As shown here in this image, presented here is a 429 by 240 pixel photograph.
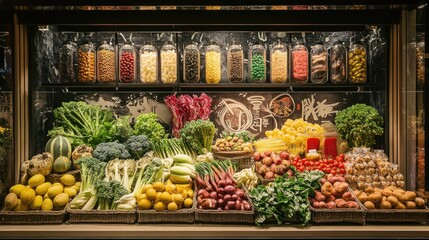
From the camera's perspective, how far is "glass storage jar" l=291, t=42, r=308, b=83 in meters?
5.25

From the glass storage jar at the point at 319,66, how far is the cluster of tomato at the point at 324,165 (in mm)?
938

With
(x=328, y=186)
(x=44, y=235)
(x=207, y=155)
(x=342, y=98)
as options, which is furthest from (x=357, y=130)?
(x=44, y=235)

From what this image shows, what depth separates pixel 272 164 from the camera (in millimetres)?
4730

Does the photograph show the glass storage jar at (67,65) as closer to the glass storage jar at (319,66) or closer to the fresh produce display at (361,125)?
the glass storage jar at (319,66)

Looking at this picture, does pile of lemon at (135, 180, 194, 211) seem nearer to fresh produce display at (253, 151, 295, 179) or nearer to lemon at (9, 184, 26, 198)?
fresh produce display at (253, 151, 295, 179)

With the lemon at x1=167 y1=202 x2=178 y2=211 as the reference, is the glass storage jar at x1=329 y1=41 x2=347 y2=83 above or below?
above

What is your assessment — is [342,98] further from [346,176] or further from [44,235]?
[44,235]

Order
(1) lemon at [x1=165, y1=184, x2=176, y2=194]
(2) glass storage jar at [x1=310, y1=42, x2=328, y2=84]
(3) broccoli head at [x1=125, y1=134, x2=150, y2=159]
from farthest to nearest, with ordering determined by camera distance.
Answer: (2) glass storage jar at [x1=310, y1=42, x2=328, y2=84] → (3) broccoli head at [x1=125, y1=134, x2=150, y2=159] → (1) lemon at [x1=165, y1=184, x2=176, y2=194]

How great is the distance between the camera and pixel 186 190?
4285 mm

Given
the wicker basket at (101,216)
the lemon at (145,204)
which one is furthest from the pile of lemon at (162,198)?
the wicker basket at (101,216)

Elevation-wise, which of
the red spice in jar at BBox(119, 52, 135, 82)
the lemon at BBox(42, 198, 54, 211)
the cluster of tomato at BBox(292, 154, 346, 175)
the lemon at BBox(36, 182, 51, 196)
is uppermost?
the red spice in jar at BBox(119, 52, 135, 82)

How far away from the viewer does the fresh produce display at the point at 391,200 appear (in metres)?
4.05

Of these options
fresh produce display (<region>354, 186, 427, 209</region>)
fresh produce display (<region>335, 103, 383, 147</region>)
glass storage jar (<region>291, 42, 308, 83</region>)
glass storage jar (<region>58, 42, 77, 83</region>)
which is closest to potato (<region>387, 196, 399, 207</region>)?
fresh produce display (<region>354, 186, 427, 209</region>)

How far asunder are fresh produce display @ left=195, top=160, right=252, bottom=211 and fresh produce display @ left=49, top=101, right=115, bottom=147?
4.29 ft
